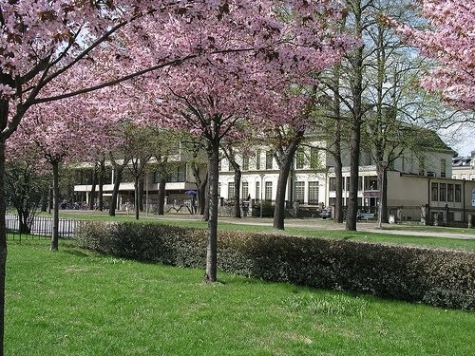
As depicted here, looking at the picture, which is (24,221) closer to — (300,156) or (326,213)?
(300,156)

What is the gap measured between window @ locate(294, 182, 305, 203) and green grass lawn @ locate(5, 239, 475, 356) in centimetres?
5693

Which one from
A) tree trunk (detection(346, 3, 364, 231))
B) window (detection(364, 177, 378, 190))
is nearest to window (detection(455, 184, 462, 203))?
window (detection(364, 177, 378, 190))

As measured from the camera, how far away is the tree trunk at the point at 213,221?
10.8 meters

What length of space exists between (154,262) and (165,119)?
401 cm

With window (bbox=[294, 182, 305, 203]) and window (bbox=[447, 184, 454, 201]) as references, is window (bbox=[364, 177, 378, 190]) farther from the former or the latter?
window (bbox=[294, 182, 305, 203])

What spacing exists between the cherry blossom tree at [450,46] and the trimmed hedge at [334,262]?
2.60 metres

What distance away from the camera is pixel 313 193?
66.2 meters

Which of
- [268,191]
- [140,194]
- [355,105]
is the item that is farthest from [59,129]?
[268,191]

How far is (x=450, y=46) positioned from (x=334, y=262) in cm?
427

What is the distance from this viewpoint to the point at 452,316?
8.00m

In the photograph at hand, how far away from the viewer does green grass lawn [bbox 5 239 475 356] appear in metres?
6.01

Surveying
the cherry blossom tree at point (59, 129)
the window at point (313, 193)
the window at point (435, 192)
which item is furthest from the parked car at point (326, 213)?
the cherry blossom tree at point (59, 129)

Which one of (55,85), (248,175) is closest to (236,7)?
(55,85)

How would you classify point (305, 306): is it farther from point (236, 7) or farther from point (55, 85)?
point (55, 85)
